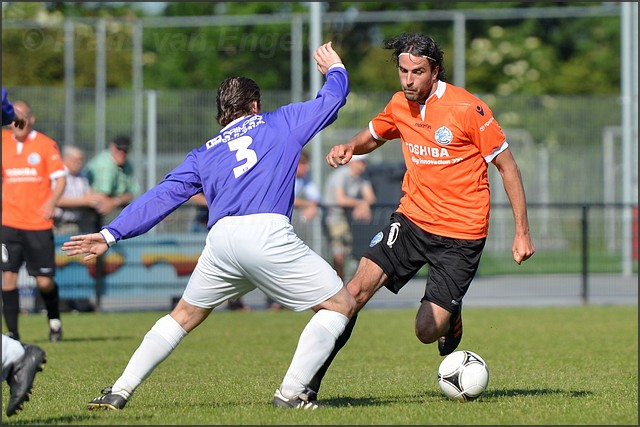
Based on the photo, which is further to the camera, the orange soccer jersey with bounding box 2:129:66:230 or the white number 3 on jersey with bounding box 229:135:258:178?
the orange soccer jersey with bounding box 2:129:66:230

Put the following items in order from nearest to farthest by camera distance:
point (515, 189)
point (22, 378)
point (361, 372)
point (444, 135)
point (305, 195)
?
point (22, 378) < point (515, 189) < point (444, 135) < point (361, 372) < point (305, 195)

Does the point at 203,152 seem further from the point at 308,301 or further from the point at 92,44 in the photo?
the point at 92,44

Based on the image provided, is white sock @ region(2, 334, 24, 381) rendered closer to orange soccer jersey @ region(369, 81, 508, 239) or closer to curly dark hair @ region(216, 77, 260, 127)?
curly dark hair @ region(216, 77, 260, 127)

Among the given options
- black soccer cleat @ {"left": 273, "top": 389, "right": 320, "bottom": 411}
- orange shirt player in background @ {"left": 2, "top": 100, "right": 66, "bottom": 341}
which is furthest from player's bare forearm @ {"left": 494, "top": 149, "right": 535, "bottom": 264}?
orange shirt player in background @ {"left": 2, "top": 100, "right": 66, "bottom": 341}

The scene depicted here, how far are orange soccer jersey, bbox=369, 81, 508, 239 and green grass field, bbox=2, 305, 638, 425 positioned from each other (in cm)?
120

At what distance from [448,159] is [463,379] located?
146cm

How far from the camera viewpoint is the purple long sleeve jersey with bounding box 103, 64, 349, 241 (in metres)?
6.73

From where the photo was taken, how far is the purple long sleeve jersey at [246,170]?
22.1 feet

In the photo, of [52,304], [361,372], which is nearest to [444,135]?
[361,372]

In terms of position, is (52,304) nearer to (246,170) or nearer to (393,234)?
(393,234)

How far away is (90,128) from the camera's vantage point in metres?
21.9

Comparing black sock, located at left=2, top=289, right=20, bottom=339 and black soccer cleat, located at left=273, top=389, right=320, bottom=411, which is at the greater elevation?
black soccer cleat, located at left=273, top=389, right=320, bottom=411

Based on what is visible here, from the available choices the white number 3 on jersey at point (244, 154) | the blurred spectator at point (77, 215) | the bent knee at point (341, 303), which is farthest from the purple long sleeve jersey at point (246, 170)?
the blurred spectator at point (77, 215)

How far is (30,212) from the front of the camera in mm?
12547
